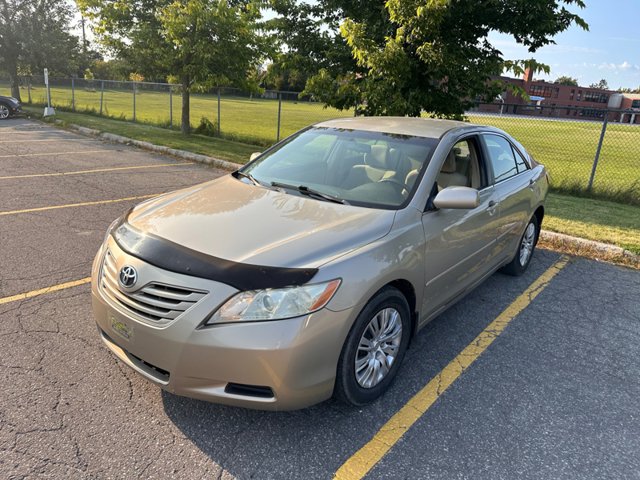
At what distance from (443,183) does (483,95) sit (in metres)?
6.04

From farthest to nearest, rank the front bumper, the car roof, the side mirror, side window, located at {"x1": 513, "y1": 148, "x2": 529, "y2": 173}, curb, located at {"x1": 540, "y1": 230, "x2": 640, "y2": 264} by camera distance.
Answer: curb, located at {"x1": 540, "y1": 230, "x2": 640, "y2": 264} < side window, located at {"x1": 513, "y1": 148, "x2": 529, "y2": 173} < the car roof < the side mirror < the front bumper

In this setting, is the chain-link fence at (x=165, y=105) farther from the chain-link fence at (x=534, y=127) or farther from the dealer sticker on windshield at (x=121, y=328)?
the dealer sticker on windshield at (x=121, y=328)

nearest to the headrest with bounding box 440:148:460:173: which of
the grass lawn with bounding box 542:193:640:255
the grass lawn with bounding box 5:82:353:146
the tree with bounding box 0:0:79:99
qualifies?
the grass lawn with bounding box 542:193:640:255

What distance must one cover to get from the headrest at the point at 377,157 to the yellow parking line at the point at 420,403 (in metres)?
1.53

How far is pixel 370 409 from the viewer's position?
287cm

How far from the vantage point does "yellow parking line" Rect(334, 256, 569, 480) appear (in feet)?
8.00

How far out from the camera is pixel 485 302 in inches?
177

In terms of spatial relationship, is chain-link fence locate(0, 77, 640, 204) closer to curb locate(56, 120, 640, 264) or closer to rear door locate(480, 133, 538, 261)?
curb locate(56, 120, 640, 264)

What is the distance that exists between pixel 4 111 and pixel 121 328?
2126cm

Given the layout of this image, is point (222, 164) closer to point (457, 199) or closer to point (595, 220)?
point (595, 220)

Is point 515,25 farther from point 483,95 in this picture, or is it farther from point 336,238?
point 336,238

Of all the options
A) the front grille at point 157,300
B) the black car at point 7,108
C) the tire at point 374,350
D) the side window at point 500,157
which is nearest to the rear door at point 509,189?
the side window at point 500,157

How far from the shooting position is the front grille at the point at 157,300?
2385mm

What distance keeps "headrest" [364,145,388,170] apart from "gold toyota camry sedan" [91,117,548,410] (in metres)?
0.02
